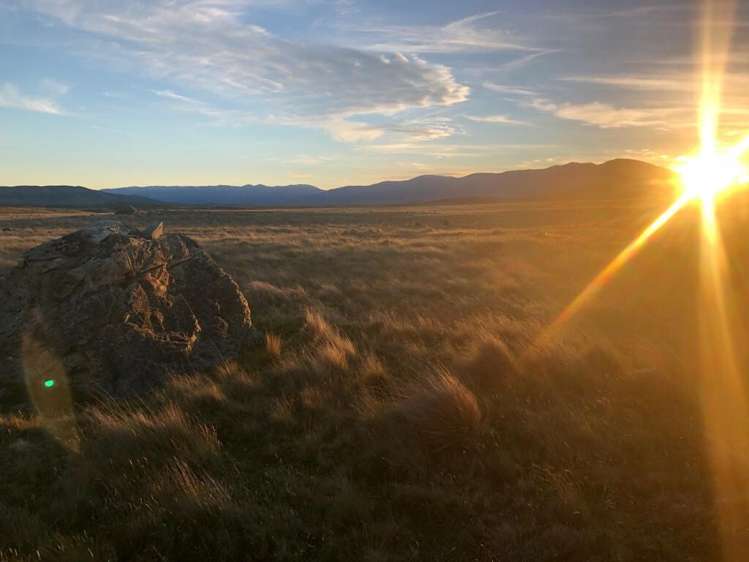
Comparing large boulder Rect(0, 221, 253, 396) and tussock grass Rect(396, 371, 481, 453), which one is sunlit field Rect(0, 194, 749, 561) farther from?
large boulder Rect(0, 221, 253, 396)

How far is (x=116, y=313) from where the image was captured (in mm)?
6949

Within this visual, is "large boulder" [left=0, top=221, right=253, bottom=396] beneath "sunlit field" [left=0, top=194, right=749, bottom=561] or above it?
above

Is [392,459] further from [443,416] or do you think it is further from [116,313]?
[116,313]

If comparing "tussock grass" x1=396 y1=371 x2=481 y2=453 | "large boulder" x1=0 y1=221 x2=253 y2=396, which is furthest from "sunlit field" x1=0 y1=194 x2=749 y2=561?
"large boulder" x1=0 y1=221 x2=253 y2=396

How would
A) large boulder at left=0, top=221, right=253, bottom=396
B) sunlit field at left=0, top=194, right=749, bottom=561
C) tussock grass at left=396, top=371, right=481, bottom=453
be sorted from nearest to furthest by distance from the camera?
sunlit field at left=0, top=194, right=749, bottom=561 → tussock grass at left=396, top=371, right=481, bottom=453 → large boulder at left=0, top=221, right=253, bottom=396

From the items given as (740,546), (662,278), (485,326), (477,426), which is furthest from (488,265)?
(740,546)

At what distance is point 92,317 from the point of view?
6.93 m

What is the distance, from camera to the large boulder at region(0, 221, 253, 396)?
6.64 meters

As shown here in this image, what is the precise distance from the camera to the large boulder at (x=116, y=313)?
262 inches

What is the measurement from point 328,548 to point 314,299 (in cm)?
886

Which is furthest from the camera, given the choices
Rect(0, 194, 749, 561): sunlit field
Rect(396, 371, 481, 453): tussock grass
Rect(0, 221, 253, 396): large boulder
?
Rect(0, 221, 253, 396): large boulder

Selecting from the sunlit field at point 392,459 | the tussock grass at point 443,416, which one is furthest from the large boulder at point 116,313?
the tussock grass at point 443,416

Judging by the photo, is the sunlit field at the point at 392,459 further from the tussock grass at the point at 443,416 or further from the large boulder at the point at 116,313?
the large boulder at the point at 116,313

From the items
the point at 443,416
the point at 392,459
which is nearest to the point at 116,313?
the point at 392,459
